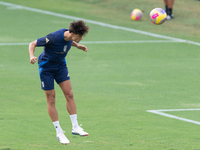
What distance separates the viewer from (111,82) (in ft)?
42.5

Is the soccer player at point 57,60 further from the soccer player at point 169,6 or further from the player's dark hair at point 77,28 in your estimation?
the soccer player at point 169,6

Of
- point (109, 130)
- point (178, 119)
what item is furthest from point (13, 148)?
point (178, 119)

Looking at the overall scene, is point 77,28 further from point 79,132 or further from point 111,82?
point 111,82

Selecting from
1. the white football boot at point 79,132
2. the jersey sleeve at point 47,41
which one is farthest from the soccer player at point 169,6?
the jersey sleeve at point 47,41

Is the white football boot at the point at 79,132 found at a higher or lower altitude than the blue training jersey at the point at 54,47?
lower

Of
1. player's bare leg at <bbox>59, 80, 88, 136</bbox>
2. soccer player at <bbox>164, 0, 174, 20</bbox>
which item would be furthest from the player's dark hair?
soccer player at <bbox>164, 0, 174, 20</bbox>

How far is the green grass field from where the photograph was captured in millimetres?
8531

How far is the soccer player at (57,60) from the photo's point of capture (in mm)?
7672

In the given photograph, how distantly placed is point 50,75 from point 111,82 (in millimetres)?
5056

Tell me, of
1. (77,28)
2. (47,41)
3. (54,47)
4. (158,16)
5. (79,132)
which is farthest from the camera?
(158,16)

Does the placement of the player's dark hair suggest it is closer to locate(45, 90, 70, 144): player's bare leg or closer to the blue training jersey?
the blue training jersey

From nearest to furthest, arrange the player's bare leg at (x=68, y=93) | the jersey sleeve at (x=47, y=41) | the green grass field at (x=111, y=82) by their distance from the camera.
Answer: the jersey sleeve at (x=47, y=41) < the player's bare leg at (x=68, y=93) < the green grass field at (x=111, y=82)

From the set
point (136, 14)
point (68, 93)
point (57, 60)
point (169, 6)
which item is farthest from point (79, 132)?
point (136, 14)

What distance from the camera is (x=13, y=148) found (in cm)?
781
